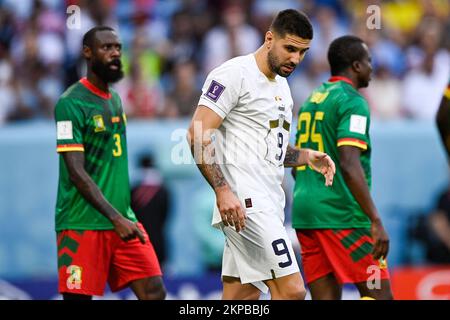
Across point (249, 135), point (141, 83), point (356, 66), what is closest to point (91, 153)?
point (249, 135)

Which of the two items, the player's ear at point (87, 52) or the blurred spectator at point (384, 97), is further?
the blurred spectator at point (384, 97)

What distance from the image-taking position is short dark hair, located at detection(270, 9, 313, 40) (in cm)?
802

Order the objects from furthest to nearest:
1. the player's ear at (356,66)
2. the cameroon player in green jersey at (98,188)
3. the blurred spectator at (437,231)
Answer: the blurred spectator at (437,231) → the player's ear at (356,66) → the cameroon player in green jersey at (98,188)

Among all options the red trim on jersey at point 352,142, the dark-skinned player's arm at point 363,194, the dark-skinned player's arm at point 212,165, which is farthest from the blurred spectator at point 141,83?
the dark-skinned player's arm at point 212,165

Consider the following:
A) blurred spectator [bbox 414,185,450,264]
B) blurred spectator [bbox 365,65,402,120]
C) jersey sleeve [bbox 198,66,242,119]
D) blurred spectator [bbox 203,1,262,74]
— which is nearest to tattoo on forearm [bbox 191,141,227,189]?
jersey sleeve [bbox 198,66,242,119]

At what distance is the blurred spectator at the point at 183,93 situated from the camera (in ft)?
50.9

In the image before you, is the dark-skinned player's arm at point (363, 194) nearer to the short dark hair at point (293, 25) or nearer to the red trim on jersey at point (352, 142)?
the red trim on jersey at point (352, 142)

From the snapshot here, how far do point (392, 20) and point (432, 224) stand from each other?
4579 millimetres

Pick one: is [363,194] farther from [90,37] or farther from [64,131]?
[90,37]

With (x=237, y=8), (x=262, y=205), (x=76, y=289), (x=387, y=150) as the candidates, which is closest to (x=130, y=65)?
(x=237, y=8)

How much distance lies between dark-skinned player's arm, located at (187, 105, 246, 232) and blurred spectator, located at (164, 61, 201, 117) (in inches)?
299

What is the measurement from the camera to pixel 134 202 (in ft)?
46.0

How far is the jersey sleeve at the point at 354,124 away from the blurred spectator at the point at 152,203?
517 centimetres
